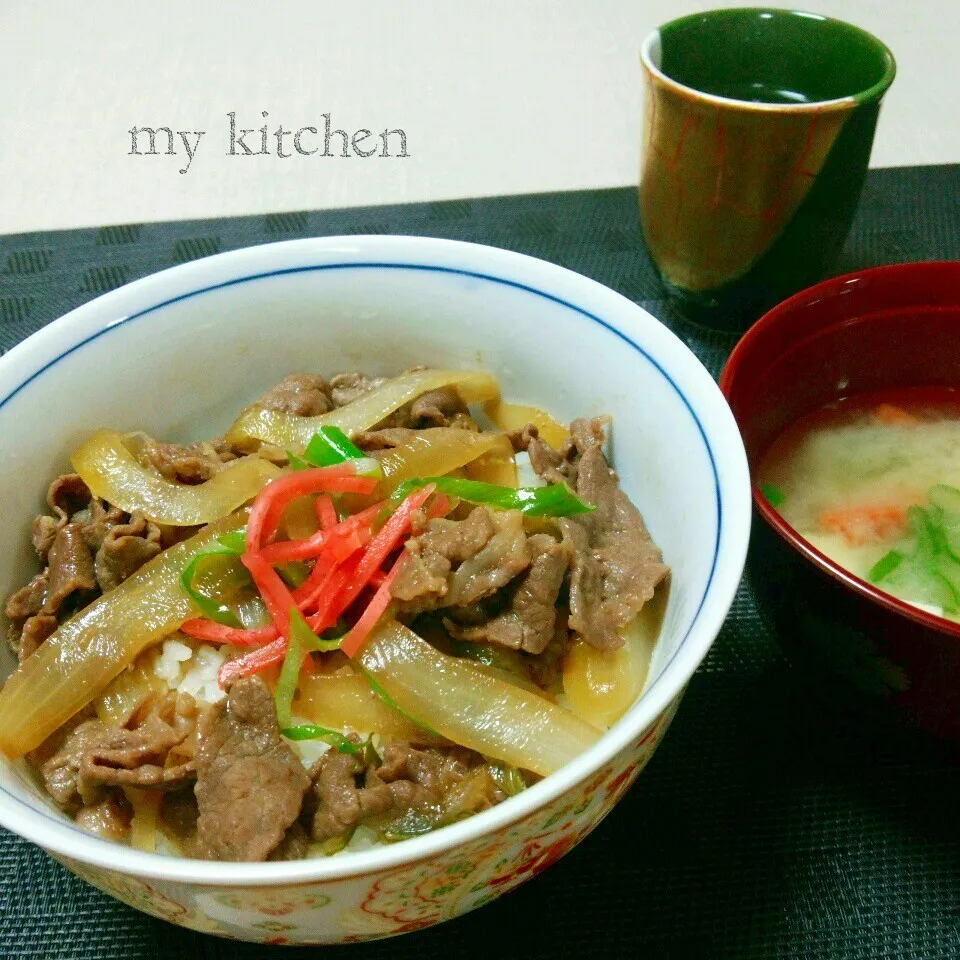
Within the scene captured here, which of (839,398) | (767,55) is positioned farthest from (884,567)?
(767,55)

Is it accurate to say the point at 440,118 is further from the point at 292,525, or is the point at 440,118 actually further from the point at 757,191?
the point at 292,525

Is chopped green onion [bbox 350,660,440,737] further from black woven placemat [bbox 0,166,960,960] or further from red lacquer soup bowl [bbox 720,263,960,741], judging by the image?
red lacquer soup bowl [bbox 720,263,960,741]

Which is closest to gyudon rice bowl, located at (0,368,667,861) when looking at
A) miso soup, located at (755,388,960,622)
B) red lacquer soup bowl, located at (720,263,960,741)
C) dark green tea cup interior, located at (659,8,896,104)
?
red lacquer soup bowl, located at (720,263,960,741)

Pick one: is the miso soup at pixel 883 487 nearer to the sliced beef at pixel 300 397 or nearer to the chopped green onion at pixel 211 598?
the sliced beef at pixel 300 397

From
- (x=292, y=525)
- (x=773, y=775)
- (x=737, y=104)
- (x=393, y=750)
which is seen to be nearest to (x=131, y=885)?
(x=393, y=750)

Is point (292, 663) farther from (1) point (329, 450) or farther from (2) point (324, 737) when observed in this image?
(1) point (329, 450)
